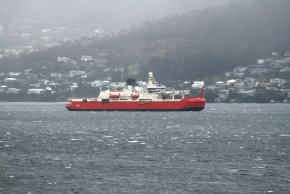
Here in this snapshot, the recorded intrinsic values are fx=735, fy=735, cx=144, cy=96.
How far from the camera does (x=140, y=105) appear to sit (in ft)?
543

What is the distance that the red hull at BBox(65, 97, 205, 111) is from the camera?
160375mm

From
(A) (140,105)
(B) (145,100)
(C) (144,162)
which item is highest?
(B) (145,100)

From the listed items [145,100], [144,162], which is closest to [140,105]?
[145,100]

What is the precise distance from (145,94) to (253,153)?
97572 millimetres

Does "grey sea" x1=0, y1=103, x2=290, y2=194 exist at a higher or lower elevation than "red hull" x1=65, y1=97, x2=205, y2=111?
lower

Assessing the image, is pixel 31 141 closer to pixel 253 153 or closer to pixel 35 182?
pixel 253 153

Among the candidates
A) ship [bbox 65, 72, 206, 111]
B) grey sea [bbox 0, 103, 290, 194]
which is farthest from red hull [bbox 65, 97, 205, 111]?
grey sea [bbox 0, 103, 290, 194]

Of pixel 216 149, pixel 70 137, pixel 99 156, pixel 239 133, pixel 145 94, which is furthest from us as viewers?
pixel 145 94

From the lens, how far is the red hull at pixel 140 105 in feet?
526

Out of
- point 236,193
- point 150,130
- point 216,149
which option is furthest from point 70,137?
point 236,193

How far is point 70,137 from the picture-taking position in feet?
290

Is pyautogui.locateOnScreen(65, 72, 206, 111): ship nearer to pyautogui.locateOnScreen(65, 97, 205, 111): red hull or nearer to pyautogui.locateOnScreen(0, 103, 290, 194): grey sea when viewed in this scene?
pyautogui.locateOnScreen(65, 97, 205, 111): red hull

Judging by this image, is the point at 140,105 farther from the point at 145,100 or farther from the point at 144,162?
the point at 144,162

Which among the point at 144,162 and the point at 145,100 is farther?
the point at 145,100
